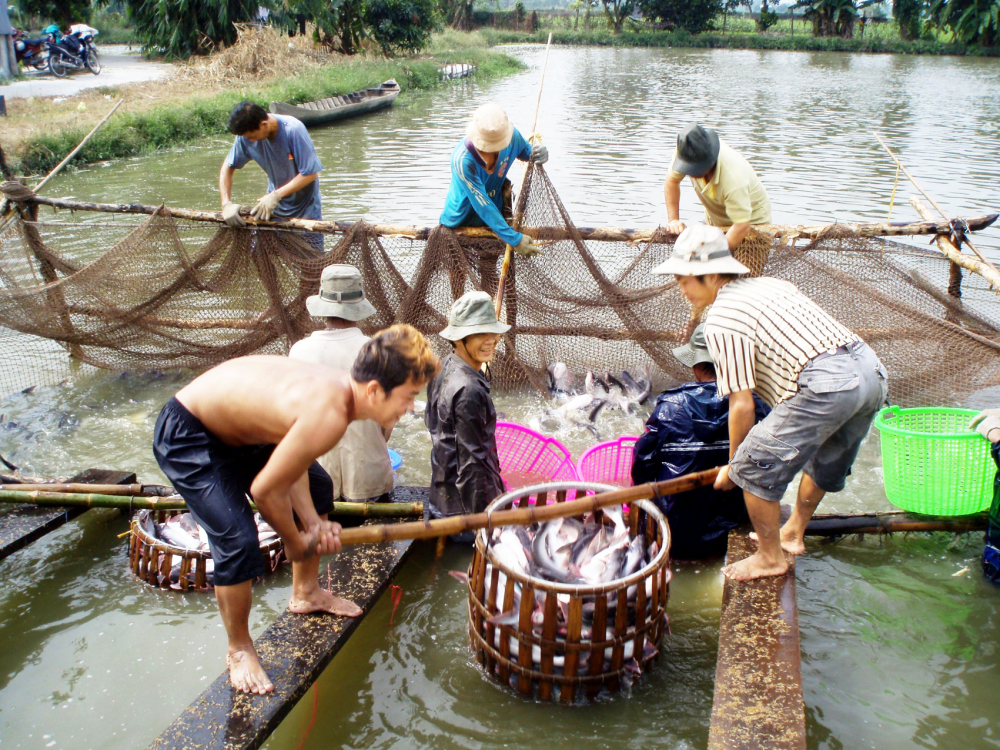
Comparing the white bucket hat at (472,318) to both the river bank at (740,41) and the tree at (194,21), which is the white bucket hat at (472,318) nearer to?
the tree at (194,21)

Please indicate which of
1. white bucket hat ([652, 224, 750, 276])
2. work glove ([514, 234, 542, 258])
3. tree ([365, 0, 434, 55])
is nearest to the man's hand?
white bucket hat ([652, 224, 750, 276])

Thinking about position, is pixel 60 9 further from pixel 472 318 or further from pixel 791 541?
pixel 791 541

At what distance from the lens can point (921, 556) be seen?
3.65m

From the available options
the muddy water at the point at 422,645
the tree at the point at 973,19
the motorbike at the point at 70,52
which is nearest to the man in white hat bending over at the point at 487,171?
the muddy water at the point at 422,645

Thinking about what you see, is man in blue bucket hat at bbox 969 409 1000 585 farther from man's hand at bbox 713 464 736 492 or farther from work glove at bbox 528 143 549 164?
work glove at bbox 528 143 549 164

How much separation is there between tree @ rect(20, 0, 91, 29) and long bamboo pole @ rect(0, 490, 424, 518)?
3138 cm

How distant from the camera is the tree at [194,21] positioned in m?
24.5

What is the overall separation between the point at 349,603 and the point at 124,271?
3.67m

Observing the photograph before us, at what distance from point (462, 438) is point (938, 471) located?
2.31 metres

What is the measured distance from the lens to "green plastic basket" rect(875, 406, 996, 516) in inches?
134

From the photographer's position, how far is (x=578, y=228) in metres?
4.95

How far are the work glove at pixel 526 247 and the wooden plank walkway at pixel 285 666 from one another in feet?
7.62

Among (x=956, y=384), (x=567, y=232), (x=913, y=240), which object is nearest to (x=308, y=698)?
(x=567, y=232)

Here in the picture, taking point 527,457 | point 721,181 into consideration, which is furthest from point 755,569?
point 721,181
